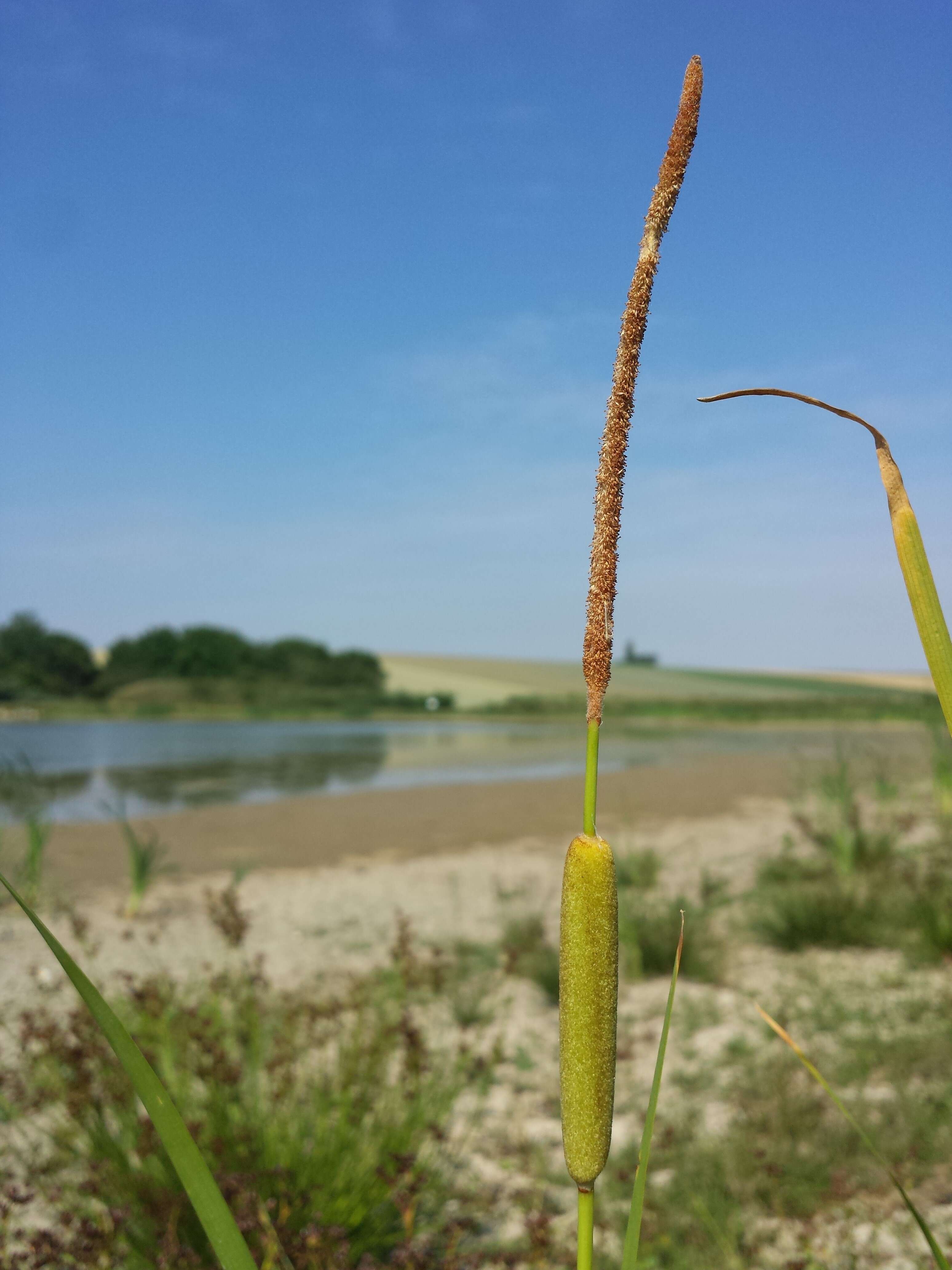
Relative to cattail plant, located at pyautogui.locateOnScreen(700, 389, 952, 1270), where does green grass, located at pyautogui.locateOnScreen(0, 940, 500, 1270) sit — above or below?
below

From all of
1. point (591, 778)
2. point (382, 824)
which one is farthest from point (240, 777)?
point (591, 778)

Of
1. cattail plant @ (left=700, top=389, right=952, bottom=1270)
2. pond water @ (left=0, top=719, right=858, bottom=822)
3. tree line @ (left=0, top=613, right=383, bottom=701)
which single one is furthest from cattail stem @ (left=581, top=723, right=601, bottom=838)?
tree line @ (left=0, top=613, right=383, bottom=701)

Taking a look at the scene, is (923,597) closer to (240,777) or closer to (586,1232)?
(586,1232)

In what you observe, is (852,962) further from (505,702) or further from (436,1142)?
(505,702)

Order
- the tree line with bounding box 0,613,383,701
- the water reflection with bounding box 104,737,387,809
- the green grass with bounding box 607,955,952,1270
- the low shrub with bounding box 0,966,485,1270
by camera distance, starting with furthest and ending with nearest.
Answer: the tree line with bounding box 0,613,383,701 < the water reflection with bounding box 104,737,387,809 < the green grass with bounding box 607,955,952,1270 < the low shrub with bounding box 0,966,485,1270

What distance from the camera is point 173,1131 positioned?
0.56m

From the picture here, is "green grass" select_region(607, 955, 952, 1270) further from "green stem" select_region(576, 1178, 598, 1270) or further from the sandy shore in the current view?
the sandy shore

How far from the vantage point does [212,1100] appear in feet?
8.57

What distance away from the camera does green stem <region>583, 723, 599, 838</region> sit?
0.51 m

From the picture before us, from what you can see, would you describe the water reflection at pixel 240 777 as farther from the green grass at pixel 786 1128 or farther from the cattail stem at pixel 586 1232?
the cattail stem at pixel 586 1232

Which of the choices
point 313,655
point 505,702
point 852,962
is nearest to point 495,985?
point 852,962

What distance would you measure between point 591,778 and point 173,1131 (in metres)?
0.33

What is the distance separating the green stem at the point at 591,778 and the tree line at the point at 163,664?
33.3 m

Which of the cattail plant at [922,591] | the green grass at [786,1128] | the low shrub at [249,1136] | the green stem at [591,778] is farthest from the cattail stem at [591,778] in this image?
the green grass at [786,1128]
